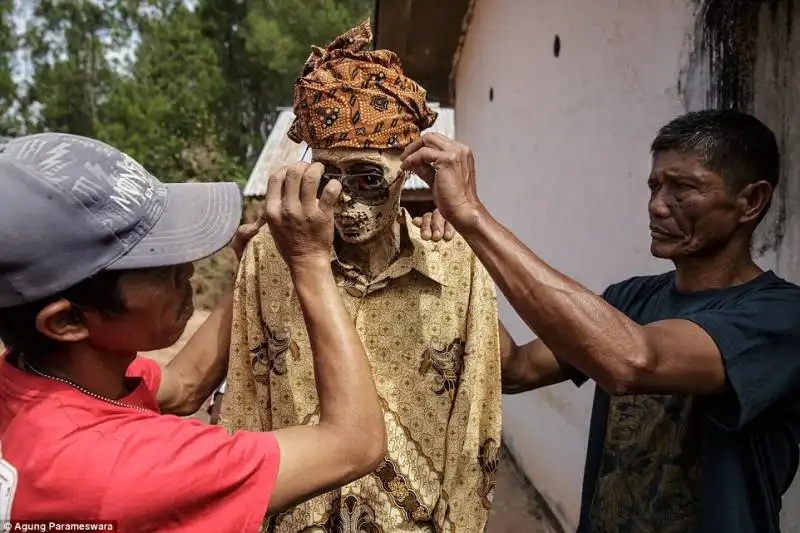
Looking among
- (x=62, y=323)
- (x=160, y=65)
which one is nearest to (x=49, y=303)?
(x=62, y=323)

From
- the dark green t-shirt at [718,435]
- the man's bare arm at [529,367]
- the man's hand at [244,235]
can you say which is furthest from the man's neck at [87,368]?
the dark green t-shirt at [718,435]

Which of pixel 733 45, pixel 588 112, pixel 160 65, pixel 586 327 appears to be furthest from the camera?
pixel 160 65

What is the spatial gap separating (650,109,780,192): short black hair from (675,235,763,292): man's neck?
18 cm

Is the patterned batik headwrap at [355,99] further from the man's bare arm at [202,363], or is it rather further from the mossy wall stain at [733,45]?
the mossy wall stain at [733,45]

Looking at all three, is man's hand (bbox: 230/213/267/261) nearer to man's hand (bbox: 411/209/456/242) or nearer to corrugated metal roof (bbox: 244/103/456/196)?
man's hand (bbox: 411/209/456/242)

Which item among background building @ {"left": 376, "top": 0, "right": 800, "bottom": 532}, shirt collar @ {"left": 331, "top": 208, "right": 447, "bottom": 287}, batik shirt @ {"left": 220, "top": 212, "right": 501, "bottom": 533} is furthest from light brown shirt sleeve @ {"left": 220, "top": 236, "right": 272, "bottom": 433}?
background building @ {"left": 376, "top": 0, "right": 800, "bottom": 532}

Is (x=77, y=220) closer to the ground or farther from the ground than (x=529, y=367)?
farther from the ground

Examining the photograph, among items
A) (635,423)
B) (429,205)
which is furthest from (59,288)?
(429,205)

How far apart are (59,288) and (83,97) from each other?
109ft

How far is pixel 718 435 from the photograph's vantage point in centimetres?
176

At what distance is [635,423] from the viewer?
1951 millimetres

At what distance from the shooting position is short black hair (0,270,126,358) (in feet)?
4.04

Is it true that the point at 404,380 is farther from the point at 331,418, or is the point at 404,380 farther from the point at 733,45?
the point at 733,45

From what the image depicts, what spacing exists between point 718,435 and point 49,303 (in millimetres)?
1542
